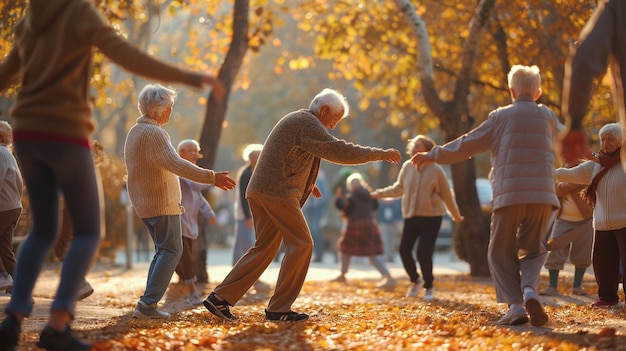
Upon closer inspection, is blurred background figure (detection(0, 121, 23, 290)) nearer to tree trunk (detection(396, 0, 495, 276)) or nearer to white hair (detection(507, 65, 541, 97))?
white hair (detection(507, 65, 541, 97))

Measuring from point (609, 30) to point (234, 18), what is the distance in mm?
10410

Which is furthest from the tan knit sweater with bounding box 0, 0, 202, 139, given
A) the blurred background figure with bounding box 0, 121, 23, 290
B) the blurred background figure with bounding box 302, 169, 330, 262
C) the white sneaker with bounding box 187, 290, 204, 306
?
the blurred background figure with bounding box 302, 169, 330, 262

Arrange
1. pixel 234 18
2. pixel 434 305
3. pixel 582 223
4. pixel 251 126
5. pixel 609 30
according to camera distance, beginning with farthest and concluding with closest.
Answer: pixel 251 126 < pixel 234 18 < pixel 582 223 < pixel 434 305 < pixel 609 30

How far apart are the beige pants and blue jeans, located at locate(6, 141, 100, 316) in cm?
298

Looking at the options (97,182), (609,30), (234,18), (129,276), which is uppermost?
(234,18)

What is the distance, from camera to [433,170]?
44.2 feet

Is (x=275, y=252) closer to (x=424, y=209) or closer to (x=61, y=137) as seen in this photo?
(x=61, y=137)

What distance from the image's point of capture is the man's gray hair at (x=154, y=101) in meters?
9.40

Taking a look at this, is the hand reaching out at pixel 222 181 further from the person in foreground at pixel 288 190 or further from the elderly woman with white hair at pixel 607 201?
the elderly woman with white hair at pixel 607 201

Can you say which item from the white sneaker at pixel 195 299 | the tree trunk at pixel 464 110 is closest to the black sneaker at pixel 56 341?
the white sneaker at pixel 195 299

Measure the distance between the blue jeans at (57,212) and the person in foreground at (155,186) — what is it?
2938mm

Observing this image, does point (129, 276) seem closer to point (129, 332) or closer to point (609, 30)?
point (129, 332)

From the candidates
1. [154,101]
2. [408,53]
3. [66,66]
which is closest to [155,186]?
[154,101]

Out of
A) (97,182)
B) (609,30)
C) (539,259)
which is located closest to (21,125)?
(97,182)
